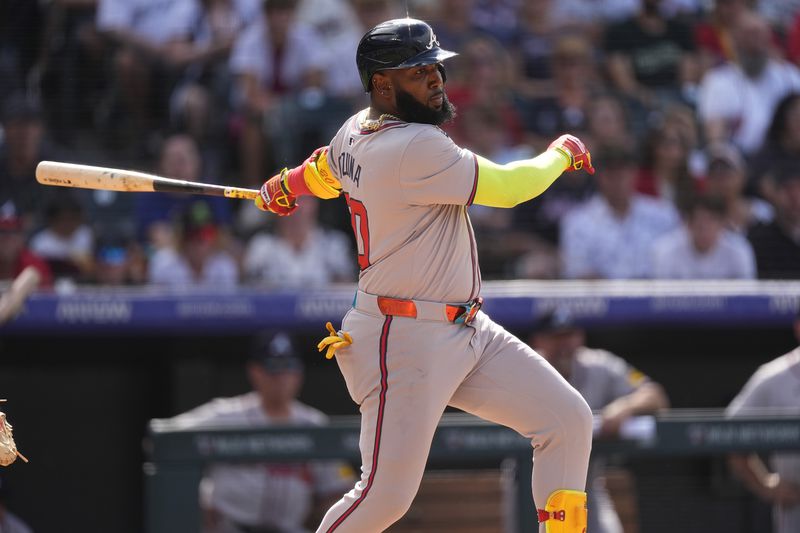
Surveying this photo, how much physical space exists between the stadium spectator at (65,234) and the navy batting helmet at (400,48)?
11.3ft

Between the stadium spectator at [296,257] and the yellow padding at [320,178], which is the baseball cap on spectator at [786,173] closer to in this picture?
the stadium spectator at [296,257]

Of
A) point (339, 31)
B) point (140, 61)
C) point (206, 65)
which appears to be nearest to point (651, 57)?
point (339, 31)

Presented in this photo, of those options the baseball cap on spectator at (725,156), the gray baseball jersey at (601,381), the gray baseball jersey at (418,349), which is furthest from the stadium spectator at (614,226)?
the gray baseball jersey at (418,349)

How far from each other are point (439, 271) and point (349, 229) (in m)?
3.45

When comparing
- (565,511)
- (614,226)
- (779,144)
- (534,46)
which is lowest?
(565,511)

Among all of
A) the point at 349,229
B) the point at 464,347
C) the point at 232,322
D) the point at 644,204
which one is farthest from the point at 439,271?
the point at 644,204

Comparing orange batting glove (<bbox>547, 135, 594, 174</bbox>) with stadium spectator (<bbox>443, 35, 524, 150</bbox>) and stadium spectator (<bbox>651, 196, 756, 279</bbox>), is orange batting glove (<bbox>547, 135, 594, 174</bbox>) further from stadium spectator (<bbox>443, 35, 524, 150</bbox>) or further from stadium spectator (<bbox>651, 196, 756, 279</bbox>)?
stadium spectator (<bbox>443, 35, 524, 150</bbox>)

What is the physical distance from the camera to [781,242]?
6.90 metres

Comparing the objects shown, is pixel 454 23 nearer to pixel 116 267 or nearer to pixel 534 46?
pixel 534 46

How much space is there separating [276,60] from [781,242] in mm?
3130

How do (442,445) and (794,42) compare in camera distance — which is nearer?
(442,445)

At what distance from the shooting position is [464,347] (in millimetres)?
3348

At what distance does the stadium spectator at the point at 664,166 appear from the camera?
7164 mm

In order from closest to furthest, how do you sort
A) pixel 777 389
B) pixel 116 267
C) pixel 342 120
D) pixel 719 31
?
pixel 777 389, pixel 116 267, pixel 342 120, pixel 719 31
